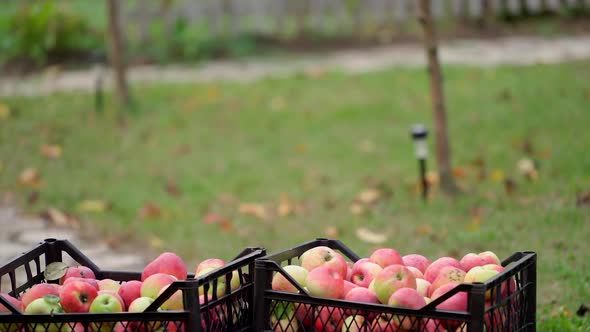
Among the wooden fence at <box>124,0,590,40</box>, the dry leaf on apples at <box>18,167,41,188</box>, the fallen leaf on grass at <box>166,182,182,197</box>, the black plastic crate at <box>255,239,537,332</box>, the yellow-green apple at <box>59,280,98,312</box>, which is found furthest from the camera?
the wooden fence at <box>124,0,590,40</box>

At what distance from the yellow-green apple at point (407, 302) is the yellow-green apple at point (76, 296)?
927mm

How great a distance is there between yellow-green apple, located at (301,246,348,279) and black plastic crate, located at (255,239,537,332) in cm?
7

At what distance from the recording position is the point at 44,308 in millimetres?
2447

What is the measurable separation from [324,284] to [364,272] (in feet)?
0.86

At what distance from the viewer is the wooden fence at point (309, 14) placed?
1163 centimetres

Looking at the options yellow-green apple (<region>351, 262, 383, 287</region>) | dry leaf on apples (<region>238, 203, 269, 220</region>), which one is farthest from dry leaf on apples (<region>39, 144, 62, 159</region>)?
yellow-green apple (<region>351, 262, 383, 287</region>)

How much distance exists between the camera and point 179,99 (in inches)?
366

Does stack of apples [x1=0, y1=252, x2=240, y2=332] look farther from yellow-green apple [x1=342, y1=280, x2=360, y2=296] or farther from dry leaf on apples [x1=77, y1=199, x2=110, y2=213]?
dry leaf on apples [x1=77, y1=199, x2=110, y2=213]

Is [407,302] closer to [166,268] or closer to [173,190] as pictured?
[166,268]

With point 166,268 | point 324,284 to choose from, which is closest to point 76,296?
point 166,268

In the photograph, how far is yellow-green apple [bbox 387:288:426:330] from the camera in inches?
93.0

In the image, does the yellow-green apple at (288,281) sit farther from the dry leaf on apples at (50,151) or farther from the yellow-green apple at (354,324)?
the dry leaf on apples at (50,151)

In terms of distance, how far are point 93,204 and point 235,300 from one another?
13.6 ft

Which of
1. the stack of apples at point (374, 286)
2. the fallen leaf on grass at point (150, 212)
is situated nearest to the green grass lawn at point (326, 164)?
the fallen leaf on grass at point (150, 212)
